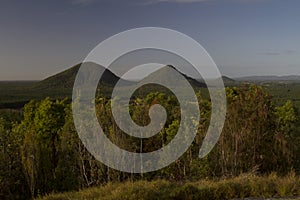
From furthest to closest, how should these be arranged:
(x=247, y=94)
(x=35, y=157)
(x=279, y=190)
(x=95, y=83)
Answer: (x=35, y=157)
(x=247, y=94)
(x=95, y=83)
(x=279, y=190)

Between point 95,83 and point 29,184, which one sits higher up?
point 95,83

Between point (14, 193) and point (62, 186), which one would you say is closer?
point (14, 193)

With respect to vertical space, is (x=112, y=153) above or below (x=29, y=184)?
above

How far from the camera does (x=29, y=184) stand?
1622cm

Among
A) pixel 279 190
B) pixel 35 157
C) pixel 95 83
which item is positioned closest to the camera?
pixel 279 190

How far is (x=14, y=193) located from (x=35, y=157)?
192 centimetres

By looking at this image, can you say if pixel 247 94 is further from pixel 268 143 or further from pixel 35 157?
pixel 35 157

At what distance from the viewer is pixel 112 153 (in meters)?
14.1

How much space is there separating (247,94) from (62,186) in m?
10.2

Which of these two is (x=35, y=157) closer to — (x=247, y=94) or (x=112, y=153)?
(x=112, y=153)

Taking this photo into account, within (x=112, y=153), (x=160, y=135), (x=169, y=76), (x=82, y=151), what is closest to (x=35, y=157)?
(x=82, y=151)

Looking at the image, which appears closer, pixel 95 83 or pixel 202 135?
pixel 95 83

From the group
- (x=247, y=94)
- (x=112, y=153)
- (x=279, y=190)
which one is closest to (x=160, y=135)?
(x=112, y=153)

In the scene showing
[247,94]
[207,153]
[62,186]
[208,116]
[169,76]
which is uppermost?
[169,76]
